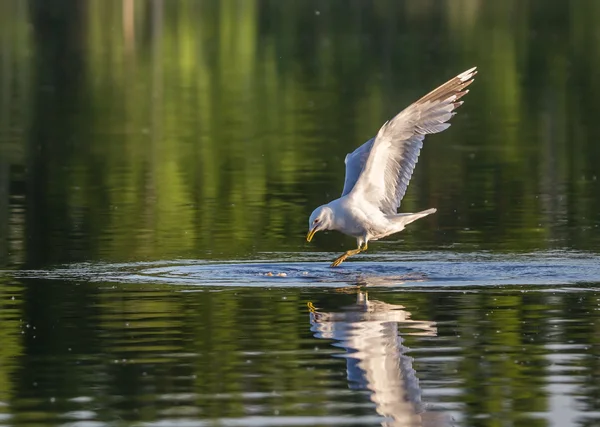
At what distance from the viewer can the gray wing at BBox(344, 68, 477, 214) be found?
19844 millimetres

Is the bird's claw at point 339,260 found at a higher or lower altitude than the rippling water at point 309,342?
higher

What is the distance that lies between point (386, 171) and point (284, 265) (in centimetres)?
154

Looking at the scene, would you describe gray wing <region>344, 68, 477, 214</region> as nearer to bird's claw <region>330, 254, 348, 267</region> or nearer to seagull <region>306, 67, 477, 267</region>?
seagull <region>306, 67, 477, 267</region>

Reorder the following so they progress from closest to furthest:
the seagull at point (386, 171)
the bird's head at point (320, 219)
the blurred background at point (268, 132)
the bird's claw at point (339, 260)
→ the bird's head at point (320, 219), the seagull at point (386, 171), the bird's claw at point (339, 260), the blurred background at point (268, 132)

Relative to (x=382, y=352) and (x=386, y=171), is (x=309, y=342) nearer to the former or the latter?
(x=382, y=352)

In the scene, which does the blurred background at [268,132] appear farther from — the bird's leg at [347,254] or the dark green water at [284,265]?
the bird's leg at [347,254]

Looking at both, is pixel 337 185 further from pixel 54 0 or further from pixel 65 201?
pixel 54 0

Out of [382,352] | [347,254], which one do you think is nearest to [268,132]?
[347,254]

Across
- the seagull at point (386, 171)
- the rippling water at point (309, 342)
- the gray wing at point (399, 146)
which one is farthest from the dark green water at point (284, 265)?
the gray wing at point (399, 146)

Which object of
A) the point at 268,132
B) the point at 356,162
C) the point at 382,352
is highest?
the point at 268,132

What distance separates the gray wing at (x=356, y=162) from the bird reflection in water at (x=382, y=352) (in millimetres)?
1808

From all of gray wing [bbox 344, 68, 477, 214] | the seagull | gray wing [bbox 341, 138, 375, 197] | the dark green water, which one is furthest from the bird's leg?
gray wing [bbox 341, 138, 375, 197]

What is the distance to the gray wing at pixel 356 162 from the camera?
19875mm

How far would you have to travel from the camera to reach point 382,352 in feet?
49.1
